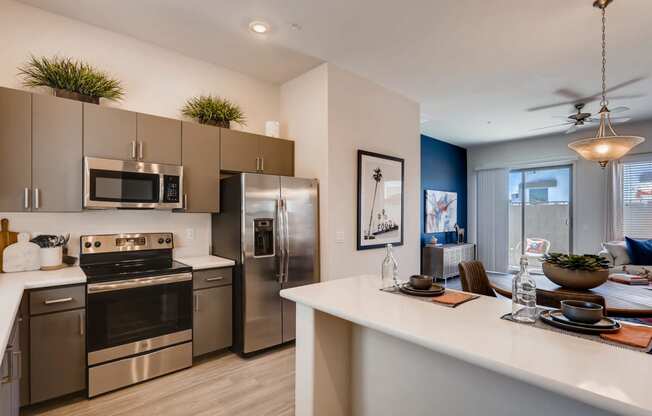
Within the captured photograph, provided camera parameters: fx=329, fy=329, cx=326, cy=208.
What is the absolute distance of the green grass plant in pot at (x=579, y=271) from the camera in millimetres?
2350

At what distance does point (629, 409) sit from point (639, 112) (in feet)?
19.6

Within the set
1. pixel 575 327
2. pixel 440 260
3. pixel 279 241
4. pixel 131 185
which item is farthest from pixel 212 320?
pixel 440 260

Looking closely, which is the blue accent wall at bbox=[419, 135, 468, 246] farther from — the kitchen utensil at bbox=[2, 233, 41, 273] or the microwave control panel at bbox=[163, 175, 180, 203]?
the kitchen utensil at bbox=[2, 233, 41, 273]

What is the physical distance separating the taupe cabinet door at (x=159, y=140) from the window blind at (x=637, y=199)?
678 cm

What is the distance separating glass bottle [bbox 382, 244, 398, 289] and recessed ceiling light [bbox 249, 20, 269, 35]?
2091mm

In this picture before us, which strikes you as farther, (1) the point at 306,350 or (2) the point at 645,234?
(2) the point at 645,234

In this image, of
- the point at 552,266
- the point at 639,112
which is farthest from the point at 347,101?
the point at 639,112

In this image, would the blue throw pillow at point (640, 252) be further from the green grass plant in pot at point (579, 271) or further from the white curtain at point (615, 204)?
the green grass plant in pot at point (579, 271)

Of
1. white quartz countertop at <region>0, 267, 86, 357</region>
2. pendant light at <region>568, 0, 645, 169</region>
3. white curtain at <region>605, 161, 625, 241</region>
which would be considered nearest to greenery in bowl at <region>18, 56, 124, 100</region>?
white quartz countertop at <region>0, 267, 86, 357</region>

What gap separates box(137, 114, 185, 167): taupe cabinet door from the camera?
2.73 m

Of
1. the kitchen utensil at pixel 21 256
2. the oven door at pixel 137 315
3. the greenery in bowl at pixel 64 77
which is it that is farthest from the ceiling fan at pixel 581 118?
the kitchen utensil at pixel 21 256

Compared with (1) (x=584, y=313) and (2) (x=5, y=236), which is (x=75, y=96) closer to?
(2) (x=5, y=236)

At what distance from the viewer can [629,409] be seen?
77 cm

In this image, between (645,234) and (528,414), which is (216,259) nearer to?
(528,414)
